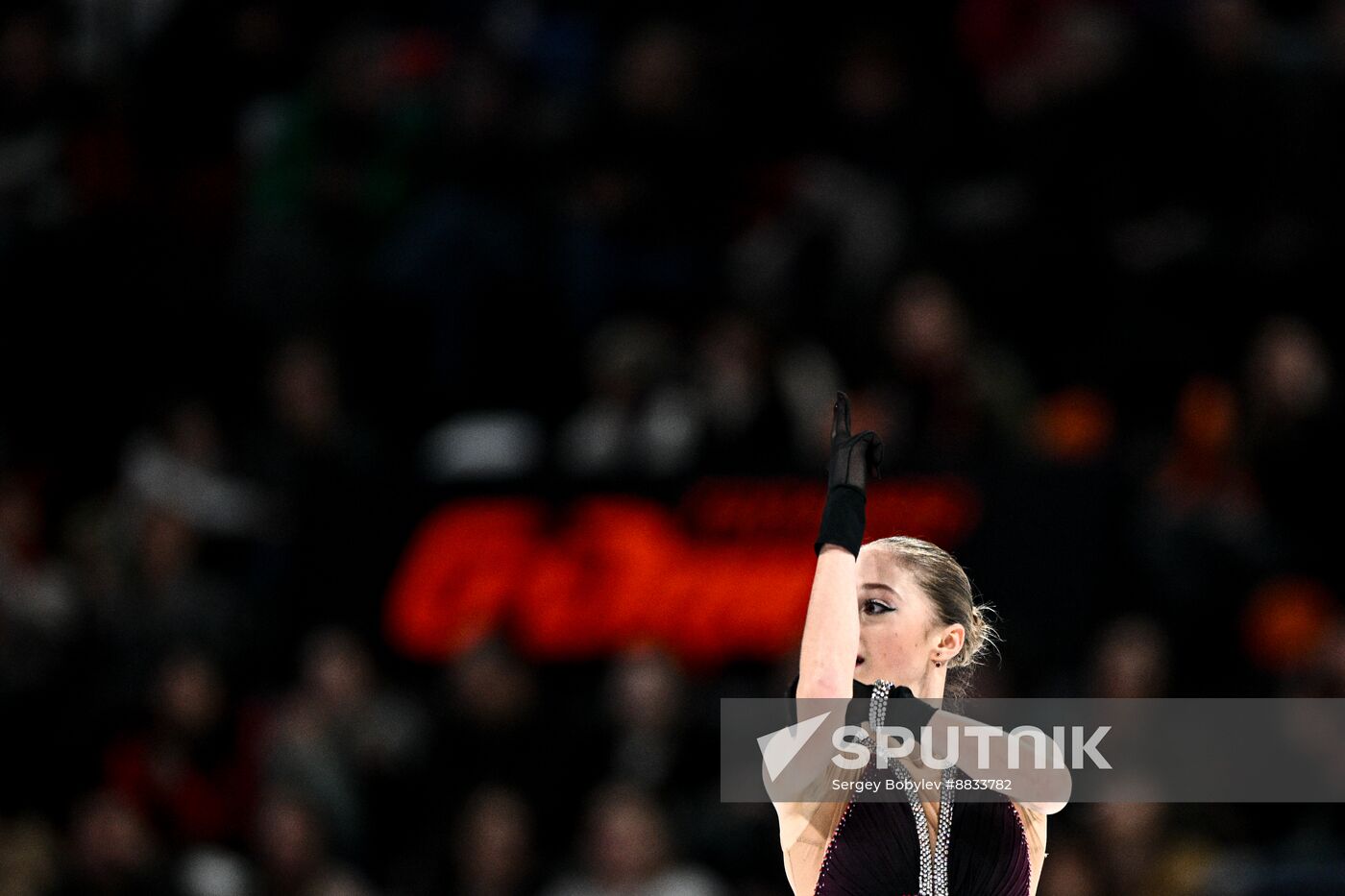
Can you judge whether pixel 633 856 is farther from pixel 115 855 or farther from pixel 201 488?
pixel 201 488

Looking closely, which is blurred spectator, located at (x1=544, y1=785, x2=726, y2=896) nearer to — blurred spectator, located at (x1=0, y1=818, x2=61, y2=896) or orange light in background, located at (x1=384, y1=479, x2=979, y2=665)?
orange light in background, located at (x1=384, y1=479, x2=979, y2=665)

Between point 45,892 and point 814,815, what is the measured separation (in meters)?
7.63

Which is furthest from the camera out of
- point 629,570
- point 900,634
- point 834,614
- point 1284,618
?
point 629,570

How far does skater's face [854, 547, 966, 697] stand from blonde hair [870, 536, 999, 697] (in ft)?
0.05

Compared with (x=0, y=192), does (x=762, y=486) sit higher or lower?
lower

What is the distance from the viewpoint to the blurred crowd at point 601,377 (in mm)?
9586

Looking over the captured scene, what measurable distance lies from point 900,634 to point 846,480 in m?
0.36

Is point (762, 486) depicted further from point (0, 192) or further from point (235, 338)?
point (0, 192)

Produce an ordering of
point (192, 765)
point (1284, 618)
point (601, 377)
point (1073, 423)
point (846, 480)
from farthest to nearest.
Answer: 1. point (601, 377)
2. point (192, 765)
3. point (1073, 423)
4. point (1284, 618)
5. point (846, 480)

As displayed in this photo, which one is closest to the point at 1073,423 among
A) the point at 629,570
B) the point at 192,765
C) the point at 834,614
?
the point at 629,570

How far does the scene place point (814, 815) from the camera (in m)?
4.00

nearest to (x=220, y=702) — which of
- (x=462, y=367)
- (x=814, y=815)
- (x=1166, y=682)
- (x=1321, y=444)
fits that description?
(x=462, y=367)

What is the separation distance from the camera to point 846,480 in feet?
12.9

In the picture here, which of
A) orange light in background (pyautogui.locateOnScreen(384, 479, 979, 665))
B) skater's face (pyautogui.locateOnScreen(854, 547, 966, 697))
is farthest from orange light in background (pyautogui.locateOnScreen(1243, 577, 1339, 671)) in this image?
skater's face (pyautogui.locateOnScreen(854, 547, 966, 697))
